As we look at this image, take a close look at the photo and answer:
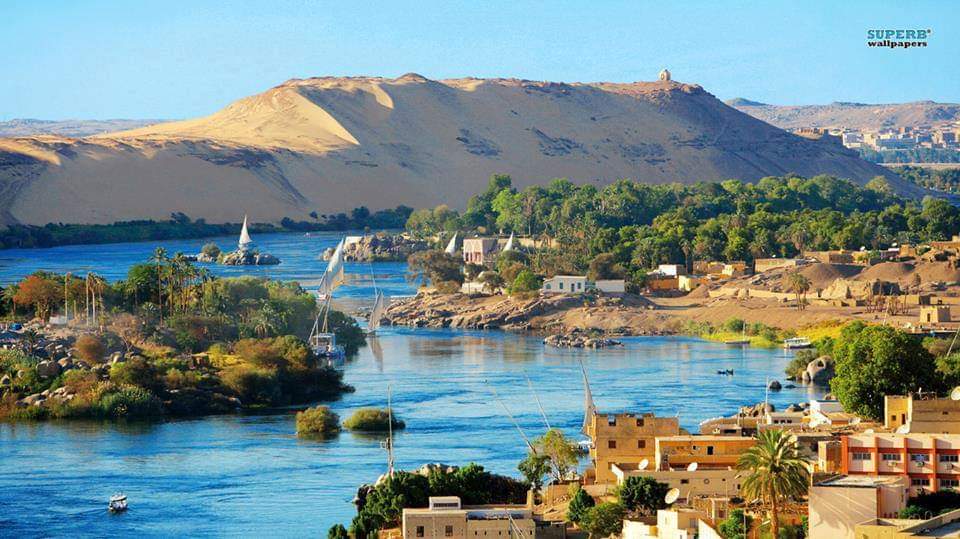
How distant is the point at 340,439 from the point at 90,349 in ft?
29.8

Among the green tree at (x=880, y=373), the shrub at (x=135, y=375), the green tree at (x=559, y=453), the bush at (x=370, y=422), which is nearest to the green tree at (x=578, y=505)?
the green tree at (x=559, y=453)

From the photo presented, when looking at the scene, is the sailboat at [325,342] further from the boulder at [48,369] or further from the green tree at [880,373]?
the green tree at [880,373]

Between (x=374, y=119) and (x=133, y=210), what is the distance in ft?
114

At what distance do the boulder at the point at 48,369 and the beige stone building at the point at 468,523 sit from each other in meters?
19.7

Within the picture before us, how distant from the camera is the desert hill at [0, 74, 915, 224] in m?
119

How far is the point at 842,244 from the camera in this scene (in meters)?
72.1

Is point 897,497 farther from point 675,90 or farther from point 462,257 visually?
point 675,90

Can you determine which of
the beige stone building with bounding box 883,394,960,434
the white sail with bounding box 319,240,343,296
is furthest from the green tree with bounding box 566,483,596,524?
the white sail with bounding box 319,240,343,296

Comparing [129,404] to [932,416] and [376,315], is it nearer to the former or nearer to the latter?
[376,315]

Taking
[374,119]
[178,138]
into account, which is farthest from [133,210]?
[374,119]

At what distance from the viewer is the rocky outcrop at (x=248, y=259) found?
81.5 meters

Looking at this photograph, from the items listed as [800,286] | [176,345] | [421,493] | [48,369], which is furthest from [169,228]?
[421,493]

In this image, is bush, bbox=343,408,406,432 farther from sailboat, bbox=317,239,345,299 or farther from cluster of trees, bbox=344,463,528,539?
sailboat, bbox=317,239,345,299

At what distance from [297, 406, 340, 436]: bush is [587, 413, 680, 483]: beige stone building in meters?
10.7
